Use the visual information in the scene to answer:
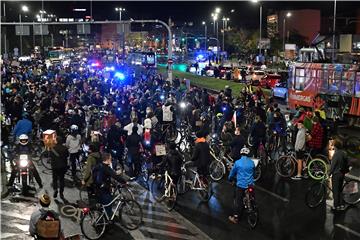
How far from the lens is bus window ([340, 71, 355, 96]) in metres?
21.0

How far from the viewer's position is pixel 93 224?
10.4 meters

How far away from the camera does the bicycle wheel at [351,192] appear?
12188 mm

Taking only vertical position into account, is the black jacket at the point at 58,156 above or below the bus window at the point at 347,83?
below

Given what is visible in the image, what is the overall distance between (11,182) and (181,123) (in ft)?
30.9

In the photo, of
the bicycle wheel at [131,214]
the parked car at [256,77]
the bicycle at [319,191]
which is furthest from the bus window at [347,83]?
the parked car at [256,77]

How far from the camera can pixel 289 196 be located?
1320cm

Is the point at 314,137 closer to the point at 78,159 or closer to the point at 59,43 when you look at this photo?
the point at 78,159

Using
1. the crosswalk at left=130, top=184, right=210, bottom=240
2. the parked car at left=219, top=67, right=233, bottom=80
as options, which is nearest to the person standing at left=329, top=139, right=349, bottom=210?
the crosswalk at left=130, top=184, right=210, bottom=240

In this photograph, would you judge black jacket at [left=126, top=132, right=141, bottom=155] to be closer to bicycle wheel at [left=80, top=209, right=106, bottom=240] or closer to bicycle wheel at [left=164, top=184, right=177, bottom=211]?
bicycle wheel at [left=164, top=184, right=177, bottom=211]

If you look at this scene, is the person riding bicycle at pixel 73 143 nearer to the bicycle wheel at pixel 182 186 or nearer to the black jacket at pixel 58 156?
the black jacket at pixel 58 156

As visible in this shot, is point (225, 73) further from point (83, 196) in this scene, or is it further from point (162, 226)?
point (162, 226)

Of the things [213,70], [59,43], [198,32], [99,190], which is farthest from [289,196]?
[59,43]

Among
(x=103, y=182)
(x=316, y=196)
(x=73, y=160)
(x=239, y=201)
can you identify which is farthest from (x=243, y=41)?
(x=103, y=182)

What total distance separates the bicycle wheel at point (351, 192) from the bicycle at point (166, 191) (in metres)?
4.36
